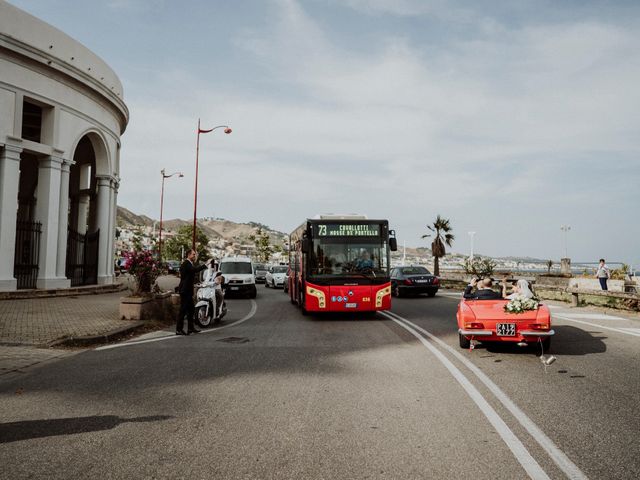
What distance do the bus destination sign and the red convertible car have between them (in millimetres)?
6653

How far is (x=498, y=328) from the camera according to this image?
9.01 m

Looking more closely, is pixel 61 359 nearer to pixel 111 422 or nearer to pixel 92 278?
pixel 111 422

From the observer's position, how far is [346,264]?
15.5m

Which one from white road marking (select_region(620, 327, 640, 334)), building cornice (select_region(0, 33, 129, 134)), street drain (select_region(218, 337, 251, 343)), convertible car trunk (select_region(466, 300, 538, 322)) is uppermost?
building cornice (select_region(0, 33, 129, 134))

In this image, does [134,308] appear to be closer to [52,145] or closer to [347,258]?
[347,258]

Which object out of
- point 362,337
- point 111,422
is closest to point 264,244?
point 362,337

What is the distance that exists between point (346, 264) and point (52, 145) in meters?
13.3

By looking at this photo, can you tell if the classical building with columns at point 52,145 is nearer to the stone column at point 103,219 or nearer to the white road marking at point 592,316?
the stone column at point 103,219

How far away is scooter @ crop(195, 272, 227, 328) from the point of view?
13.3 m

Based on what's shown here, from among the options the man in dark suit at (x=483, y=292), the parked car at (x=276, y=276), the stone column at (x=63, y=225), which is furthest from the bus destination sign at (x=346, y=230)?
the parked car at (x=276, y=276)

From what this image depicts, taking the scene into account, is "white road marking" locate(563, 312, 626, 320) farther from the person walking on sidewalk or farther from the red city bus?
the person walking on sidewalk

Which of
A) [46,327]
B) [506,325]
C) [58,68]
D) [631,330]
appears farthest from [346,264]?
[58,68]

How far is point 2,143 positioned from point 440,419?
18992 millimetres

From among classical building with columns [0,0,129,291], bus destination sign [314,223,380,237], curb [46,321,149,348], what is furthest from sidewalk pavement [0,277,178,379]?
bus destination sign [314,223,380,237]
